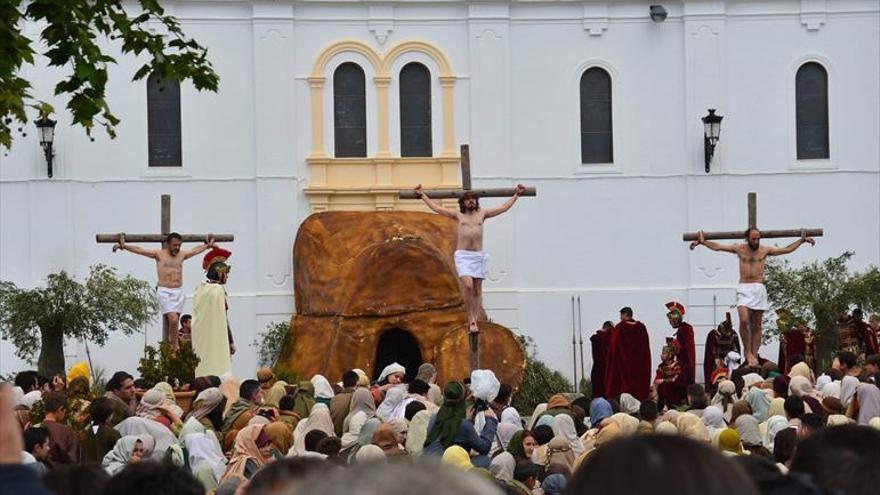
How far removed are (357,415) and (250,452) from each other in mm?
3432

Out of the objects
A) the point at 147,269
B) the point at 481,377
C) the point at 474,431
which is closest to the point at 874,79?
the point at 147,269

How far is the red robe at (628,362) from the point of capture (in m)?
27.5

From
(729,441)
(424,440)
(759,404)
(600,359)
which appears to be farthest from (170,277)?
(729,441)

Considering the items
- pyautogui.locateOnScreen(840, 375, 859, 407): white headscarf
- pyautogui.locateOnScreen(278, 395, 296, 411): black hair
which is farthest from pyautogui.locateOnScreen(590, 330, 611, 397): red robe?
pyautogui.locateOnScreen(278, 395, 296, 411): black hair

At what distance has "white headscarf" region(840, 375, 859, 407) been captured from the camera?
62.9 ft

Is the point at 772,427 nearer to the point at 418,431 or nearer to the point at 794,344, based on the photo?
the point at 418,431

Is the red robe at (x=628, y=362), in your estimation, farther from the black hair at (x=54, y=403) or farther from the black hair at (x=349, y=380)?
the black hair at (x=54, y=403)

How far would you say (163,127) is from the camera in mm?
39250

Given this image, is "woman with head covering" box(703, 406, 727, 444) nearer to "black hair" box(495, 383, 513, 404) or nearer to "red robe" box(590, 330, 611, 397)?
"black hair" box(495, 383, 513, 404)

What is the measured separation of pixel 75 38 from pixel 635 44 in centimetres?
2386

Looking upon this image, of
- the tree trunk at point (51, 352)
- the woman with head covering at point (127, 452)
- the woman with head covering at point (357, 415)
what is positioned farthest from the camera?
the tree trunk at point (51, 352)

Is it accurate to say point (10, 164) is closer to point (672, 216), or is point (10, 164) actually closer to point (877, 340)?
point (672, 216)

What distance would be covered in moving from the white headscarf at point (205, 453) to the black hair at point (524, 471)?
7.61 ft

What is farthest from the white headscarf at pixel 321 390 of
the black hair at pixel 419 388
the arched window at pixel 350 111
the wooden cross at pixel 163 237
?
the arched window at pixel 350 111
